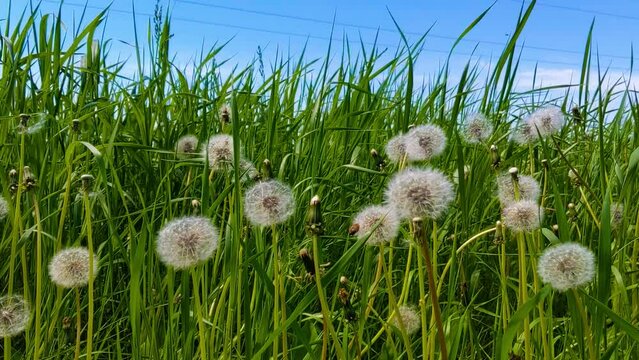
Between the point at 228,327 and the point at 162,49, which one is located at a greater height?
the point at 162,49

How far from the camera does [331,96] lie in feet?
11.4

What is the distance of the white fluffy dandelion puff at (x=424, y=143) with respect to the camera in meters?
1.58

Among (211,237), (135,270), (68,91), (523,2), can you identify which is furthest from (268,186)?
(68,91)

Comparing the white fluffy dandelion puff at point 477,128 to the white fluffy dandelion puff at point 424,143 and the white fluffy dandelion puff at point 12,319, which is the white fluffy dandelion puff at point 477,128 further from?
the white fluffy dandelion puff at point 12,319

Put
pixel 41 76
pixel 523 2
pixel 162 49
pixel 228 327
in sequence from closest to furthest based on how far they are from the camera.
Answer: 1. pixel 228 327
2. pixel 523 2
3. pixel 41 76
4. pixel 162 49

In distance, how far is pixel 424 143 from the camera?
162 centimetres

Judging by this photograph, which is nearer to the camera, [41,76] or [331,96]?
[41,76]

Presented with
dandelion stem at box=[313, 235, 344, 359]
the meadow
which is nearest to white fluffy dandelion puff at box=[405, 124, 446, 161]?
the meadow

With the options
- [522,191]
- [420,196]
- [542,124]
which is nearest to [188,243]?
[420,196]

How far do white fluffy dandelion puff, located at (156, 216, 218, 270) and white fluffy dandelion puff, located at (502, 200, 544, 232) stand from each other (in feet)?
2.00

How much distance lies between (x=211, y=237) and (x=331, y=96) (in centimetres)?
219

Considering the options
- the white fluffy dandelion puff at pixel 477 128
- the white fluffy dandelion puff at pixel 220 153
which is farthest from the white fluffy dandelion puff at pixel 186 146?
the white fluffy dandelion puff at pixel 477 128

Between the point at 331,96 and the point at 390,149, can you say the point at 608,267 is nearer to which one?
the point at 390,149

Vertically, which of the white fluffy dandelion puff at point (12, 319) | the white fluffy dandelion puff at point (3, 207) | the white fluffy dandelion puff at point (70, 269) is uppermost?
the white fluffy dandelion puff at point (3, 207)
